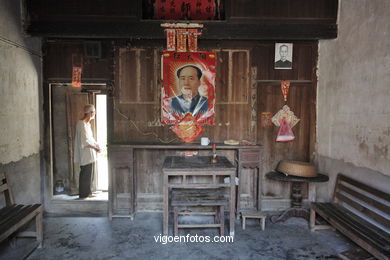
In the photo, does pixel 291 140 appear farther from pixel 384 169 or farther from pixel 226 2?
pixel 226 2

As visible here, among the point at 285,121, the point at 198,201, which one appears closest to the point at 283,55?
the point at 285,121

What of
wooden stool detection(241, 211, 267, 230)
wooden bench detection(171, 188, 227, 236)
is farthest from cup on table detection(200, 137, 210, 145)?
wooden stool detection(241, 211, 267, 230)

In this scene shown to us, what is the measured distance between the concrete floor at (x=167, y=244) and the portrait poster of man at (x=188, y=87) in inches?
84.2

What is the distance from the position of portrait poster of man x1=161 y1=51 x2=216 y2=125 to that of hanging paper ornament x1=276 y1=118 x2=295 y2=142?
1.41 metres

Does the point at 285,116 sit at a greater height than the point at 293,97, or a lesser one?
lesser

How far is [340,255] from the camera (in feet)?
11.6

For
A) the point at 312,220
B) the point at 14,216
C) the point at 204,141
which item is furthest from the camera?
the point at 204,141

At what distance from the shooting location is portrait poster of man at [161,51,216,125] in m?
5.29

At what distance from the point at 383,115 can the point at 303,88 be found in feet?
6.25

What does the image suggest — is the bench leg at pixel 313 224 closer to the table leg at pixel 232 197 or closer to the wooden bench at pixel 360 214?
the wooden bench at pixel 360 214

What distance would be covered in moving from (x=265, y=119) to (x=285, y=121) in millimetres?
408

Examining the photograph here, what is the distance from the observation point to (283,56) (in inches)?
209

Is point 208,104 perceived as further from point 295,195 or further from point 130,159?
point 295,195

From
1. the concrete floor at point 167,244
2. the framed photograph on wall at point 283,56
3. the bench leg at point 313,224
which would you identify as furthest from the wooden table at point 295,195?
the framed photograph on wall at point 283,56
